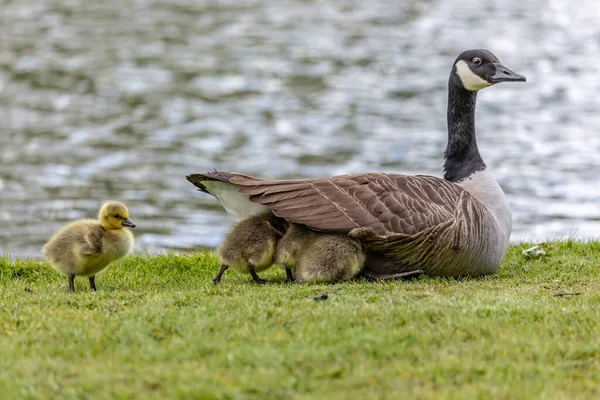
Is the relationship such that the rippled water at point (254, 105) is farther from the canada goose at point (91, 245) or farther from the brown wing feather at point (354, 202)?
the canada goose at point (91, 245)

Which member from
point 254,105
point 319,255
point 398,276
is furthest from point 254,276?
point 254,105

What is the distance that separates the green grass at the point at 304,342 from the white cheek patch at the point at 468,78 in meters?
2.42

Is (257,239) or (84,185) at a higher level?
(257,239)

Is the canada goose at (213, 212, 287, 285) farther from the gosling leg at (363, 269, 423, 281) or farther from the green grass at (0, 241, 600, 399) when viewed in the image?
the gosling leg at (363, 269, 423, 281)

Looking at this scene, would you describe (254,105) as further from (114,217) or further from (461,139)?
(114,217)

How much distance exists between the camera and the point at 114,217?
777cm

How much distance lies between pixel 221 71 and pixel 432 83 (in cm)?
564

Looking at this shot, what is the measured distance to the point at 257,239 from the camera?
310 inches

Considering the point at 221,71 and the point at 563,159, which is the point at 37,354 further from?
the point at 221,71

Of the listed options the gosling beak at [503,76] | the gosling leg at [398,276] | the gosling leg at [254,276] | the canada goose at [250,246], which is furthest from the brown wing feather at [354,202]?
the gosling beak at [503,76]

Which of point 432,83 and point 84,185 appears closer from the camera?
point 84,185

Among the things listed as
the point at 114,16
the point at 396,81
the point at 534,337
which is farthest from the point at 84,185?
the point at 114,16

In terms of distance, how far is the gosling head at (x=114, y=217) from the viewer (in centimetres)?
776

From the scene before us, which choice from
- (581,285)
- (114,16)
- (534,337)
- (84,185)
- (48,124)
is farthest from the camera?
(114,16)
